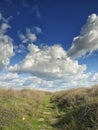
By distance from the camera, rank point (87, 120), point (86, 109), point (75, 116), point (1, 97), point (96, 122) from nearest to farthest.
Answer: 1. point (96, 122)
2. point (87, 120)
3. point (86, 109)
4. point (75, 116)
5. point (1, 97)

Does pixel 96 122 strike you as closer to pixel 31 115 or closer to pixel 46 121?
pixel 46 121

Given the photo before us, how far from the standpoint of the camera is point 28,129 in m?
15.2

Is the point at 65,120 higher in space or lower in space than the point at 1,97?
lower

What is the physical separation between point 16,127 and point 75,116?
4334 millimetres

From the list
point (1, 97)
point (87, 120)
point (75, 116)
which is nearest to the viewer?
point (87, 120)

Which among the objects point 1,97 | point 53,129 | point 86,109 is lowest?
point 53,129

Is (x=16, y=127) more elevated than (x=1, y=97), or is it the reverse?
(x=1, y=97)

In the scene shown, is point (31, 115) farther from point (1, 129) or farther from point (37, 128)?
point (1, 129)

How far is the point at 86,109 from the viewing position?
51.0ft

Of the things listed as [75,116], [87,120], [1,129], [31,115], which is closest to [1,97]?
[31,115]

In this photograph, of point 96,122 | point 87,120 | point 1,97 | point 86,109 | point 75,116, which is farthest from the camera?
point 1,97

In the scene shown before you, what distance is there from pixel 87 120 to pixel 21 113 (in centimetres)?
578

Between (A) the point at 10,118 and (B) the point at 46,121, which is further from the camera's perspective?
(B) the point at 46,121

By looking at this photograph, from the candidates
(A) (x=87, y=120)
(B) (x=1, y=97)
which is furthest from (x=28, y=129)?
(B) (x=1, y=97)
